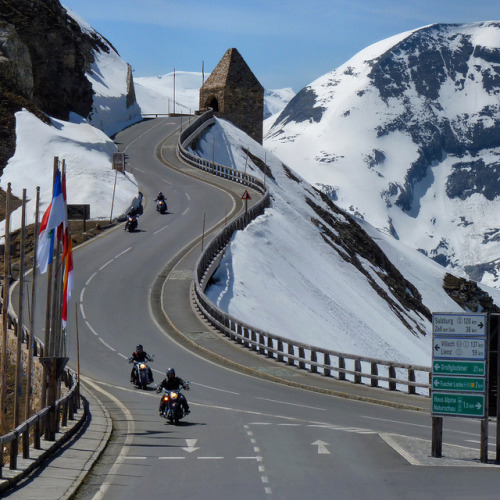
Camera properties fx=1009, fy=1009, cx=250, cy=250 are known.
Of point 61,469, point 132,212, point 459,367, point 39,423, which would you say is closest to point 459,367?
point 459,367

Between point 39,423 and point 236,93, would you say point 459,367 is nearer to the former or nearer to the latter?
point 39,423

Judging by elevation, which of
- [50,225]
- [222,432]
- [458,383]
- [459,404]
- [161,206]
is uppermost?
[161,206]

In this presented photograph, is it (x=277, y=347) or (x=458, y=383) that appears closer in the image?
(x=458, y=383)

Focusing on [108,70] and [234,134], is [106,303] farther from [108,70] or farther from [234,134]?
[108,70]

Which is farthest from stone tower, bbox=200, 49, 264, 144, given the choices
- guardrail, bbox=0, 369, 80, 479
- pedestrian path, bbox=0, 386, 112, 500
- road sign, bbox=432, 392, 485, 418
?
road sign, bbox=432, 392, 485, 418

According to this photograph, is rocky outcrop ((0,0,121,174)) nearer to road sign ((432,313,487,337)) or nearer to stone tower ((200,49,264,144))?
stone tower ((200,49,264,144))

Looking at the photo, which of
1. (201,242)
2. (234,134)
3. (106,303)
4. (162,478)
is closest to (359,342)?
(201,242)

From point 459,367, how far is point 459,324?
832mm

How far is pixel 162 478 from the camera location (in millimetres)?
16531

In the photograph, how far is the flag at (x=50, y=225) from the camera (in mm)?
20375

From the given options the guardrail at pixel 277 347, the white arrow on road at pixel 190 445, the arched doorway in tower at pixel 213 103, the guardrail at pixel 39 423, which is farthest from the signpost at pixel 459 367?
the arched doorway in tower at pixel 213 103

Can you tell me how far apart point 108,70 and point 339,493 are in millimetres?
112352

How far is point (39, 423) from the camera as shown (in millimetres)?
18641

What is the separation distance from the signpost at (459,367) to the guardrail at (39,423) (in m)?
7.36
